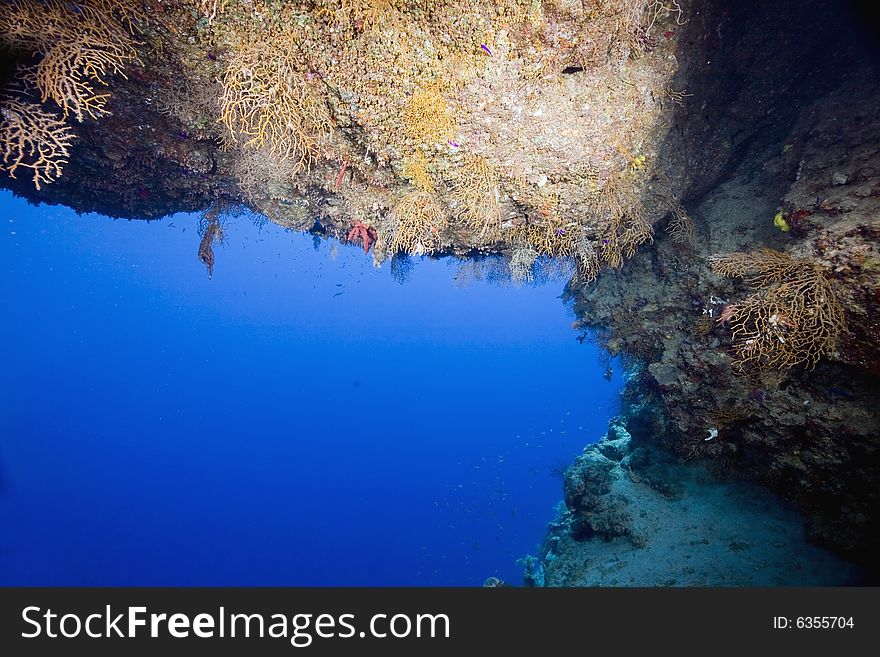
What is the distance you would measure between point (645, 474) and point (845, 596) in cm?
397

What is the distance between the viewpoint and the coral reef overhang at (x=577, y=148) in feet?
13.0

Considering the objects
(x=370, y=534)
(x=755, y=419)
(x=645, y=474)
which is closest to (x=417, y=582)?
(x=370, y=534)

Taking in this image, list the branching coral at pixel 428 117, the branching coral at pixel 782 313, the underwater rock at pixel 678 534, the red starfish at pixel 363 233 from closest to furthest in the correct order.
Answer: the branching coral at pixel 428 117 → the branching coral at pixel 782 313 → the underwater rock at pixel 678 534 → the red starfish at pixel 363 233

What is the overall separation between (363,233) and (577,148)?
364 cm

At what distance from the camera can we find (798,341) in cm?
484

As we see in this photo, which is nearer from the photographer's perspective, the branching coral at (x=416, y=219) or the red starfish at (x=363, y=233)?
the branching coral at (x=416, y=219)

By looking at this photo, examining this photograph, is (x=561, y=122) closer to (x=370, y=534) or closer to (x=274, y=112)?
(x=274, y=112)

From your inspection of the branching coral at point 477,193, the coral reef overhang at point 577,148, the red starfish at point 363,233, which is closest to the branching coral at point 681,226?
the coral reef overhang at point 577,148

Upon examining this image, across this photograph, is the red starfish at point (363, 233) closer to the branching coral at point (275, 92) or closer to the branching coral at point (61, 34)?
the branching coral at point (275, 92)

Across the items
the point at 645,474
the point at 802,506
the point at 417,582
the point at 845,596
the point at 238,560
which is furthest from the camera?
the point at 238,560

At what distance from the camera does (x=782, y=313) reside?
4906mm

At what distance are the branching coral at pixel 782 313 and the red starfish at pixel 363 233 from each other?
18.0 feet

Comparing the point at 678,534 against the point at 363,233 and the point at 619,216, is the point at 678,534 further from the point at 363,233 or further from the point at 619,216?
the point at 363,233

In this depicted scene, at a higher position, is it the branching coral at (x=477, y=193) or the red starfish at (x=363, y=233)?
the red starfish at (x=363, y=233)
